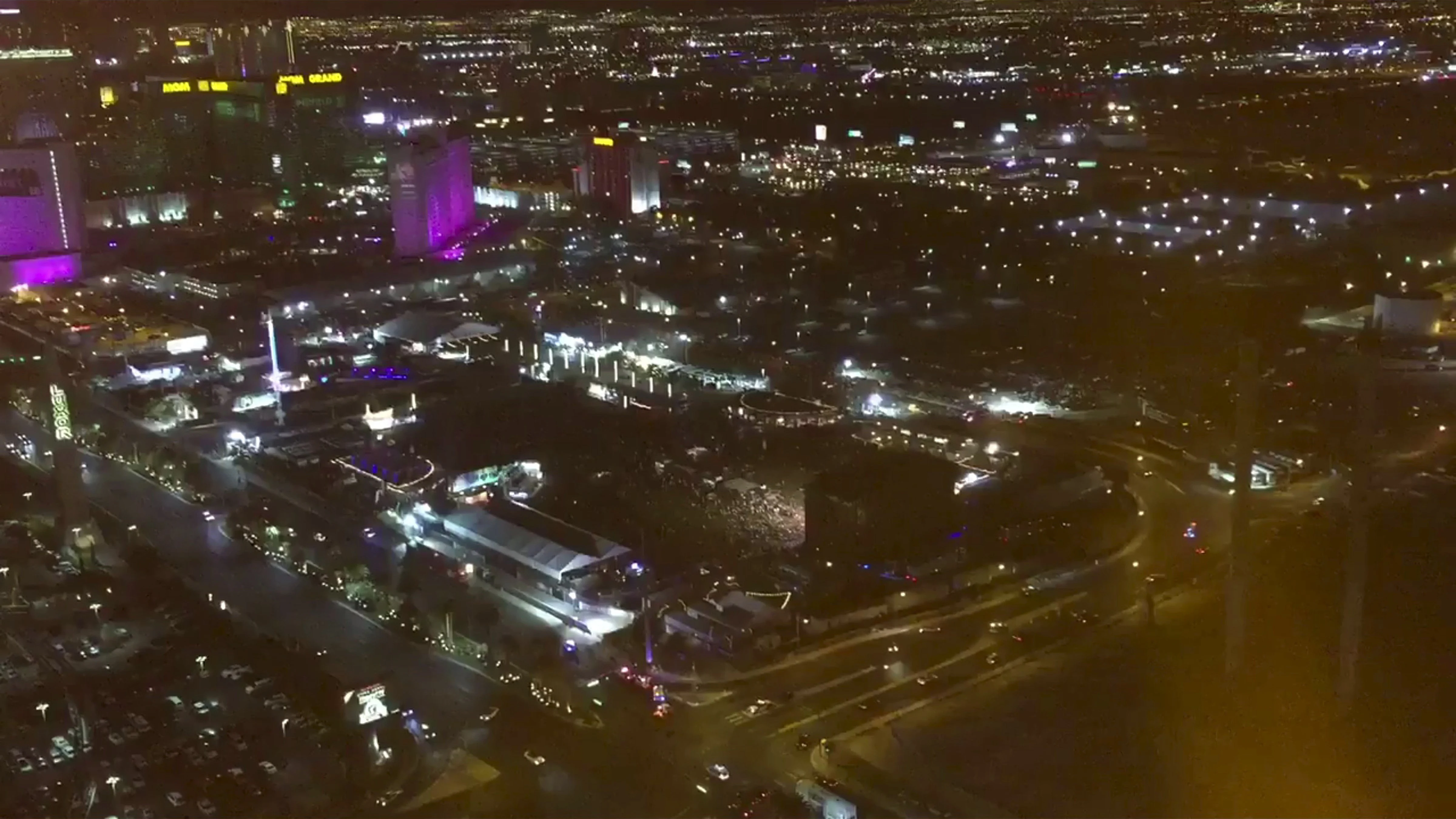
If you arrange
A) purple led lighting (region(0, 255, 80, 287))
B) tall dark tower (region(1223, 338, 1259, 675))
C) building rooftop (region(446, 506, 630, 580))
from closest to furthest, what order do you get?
tall dark tower (region(1223, 338, 1259, 675))
building rooftop (region(446, 506, 630, 580))
purple led lighting (region(0, 255, 80, 287))

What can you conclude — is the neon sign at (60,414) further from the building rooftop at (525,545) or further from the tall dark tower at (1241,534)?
the tall dark tower at (1241,534)

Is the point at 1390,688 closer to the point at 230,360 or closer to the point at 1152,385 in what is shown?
the point at 1152,385

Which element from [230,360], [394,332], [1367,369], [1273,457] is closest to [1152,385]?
[1273,457]

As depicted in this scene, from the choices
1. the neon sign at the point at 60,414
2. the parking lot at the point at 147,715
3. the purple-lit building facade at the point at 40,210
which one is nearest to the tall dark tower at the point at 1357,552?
the parking lot at the point at 147,715

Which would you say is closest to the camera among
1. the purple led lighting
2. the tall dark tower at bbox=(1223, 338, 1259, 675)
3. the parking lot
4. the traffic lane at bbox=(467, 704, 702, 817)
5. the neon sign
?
the traffic lane at bbox=(467, 704, 702, 817)

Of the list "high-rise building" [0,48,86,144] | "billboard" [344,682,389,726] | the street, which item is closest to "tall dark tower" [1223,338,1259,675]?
the street

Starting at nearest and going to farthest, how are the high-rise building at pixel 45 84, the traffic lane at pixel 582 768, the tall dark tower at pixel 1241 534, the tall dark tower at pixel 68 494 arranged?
the traffic lane at pixel 582 768
the tall dark tower at pixel 1241 534
the tall dark tower at pixel 68 494
the high-rise building at pixel 45 84

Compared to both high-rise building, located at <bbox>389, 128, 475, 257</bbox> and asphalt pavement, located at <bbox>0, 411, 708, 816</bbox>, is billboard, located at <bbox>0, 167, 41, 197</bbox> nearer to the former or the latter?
high-rise building, located at <bbox>389, 128, 475, 257</bbox>
